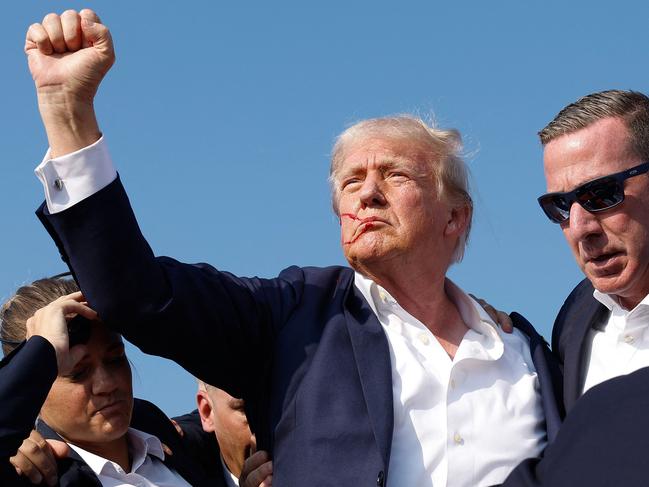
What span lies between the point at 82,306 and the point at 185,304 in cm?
52

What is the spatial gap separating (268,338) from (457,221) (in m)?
1.25

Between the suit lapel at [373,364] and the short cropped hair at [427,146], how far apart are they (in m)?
0.72

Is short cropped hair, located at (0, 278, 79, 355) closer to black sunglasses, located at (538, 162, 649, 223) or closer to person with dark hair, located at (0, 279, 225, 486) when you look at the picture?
person with dark hair, located at (0, 279, 225, 486)

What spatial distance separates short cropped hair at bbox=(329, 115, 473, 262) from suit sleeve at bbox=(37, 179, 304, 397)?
94 cm

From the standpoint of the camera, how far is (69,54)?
14.7 feet

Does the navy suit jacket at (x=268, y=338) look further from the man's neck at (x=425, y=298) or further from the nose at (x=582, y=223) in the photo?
the nose at (x=582, y=223)

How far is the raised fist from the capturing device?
4.40 m

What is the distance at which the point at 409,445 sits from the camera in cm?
473

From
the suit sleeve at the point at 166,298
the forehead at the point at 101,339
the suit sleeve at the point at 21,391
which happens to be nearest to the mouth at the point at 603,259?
the suit sleeve at the point at 166,298

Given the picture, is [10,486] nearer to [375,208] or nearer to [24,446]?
[24,446]

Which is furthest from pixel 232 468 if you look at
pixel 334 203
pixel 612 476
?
pixel 612 476

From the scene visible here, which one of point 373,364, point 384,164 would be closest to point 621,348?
point 373,364

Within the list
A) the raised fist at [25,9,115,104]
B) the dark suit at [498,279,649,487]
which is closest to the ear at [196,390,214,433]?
the raised fist at [25,9,115,104]

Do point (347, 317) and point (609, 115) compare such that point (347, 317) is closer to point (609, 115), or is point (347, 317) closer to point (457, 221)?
point (457, 221)
